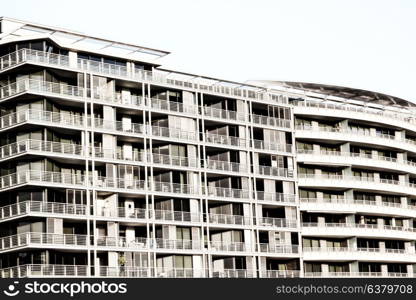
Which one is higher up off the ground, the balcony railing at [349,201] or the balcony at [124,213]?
the balcony railing at [349,201]

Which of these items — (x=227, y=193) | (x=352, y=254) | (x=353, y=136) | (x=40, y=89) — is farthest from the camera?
(x=353, y=136)

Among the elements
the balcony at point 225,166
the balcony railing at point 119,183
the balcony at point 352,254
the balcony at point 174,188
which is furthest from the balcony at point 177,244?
the balcony at point 352,254

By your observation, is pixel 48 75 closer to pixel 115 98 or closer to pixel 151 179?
pixel 115 98

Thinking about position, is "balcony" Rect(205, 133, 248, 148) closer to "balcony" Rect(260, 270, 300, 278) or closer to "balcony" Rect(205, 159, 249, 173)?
"balcony" Rect(205, 159, 249, 173)

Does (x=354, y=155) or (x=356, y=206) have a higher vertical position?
(x=354, y=155)

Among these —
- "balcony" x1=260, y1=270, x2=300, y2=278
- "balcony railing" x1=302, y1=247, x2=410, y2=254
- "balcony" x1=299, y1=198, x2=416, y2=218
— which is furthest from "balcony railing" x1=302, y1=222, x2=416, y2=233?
"balcony" x1=260, y1=270, x2=300, y2=278

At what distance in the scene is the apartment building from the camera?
8181cm

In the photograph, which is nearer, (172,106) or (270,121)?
(172,106)

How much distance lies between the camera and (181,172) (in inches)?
3565

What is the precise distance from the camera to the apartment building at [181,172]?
81.8 metres

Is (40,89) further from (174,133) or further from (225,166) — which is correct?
(225,166)

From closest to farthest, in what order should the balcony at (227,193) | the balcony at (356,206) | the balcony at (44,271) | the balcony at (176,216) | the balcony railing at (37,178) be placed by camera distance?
the balcony at (44,271)
the balcony railing at (37,178)
the balcony at (176,216)
the balcony at (227,193)
the balcony at (356,206)

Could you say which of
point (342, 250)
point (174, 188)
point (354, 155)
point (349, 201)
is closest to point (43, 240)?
point (174, 188)

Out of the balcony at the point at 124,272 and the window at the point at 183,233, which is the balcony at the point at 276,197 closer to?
the window at the point at 183,233
